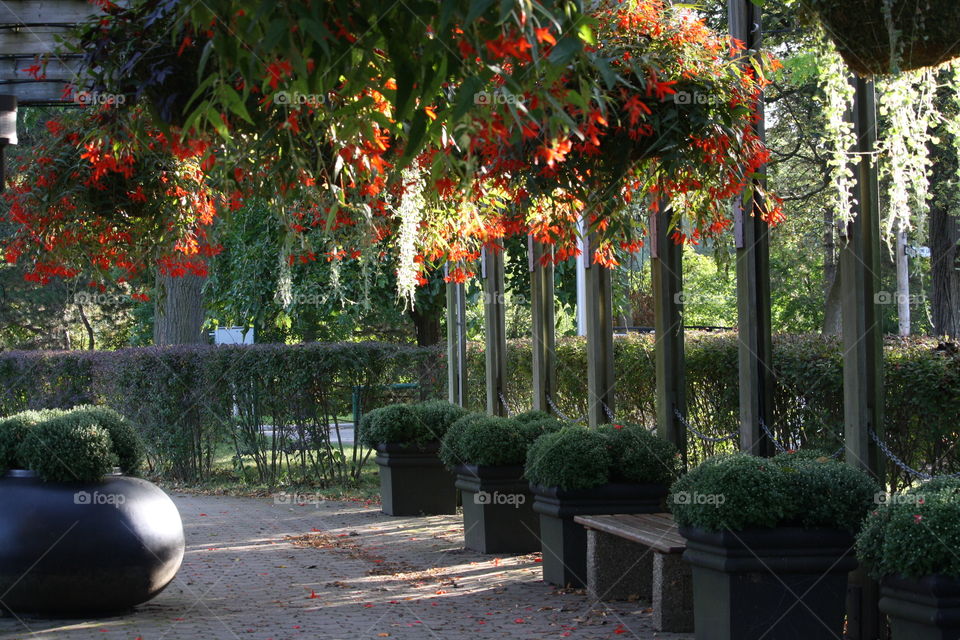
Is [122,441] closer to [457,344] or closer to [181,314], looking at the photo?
[457,344]

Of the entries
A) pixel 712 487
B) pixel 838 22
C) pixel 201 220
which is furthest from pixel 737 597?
pixel 201 220

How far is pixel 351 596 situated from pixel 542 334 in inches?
130

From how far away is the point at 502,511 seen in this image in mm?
8680

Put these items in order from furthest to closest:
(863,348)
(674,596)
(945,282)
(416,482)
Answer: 1. (945,282)
2. (416,482)
3. (674,596)
4. (863,348)

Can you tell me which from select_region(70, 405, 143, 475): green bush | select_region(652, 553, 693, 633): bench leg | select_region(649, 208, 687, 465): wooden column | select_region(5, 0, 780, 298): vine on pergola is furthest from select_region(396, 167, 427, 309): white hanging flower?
select_region(652, 553, 693, 633): bench leg

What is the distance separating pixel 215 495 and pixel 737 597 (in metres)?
10.2

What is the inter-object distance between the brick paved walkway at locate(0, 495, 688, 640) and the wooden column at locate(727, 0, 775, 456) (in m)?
1.40

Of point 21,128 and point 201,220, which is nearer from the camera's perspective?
point 201,220

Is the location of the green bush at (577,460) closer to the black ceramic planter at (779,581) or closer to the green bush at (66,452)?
the black ceramic planter at (779,581)

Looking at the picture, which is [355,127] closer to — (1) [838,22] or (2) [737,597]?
(1) [838,22]

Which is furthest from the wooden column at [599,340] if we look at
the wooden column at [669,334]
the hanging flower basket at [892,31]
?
Answer: the hanging flower basket at [892,31]

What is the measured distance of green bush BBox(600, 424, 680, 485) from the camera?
698cm

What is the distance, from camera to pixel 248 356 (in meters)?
13.9

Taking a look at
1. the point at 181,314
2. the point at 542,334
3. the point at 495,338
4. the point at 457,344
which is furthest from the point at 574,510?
the point at 181,314
